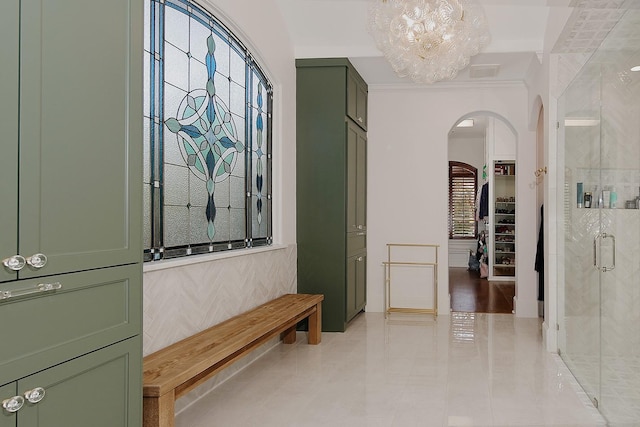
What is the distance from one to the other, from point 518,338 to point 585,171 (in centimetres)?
228

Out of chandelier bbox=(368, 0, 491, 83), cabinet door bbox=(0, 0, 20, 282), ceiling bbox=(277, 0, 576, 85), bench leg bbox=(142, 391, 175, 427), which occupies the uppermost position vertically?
ceiling bbox=(277, 0, 576, 85)

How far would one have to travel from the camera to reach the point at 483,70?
6543mm

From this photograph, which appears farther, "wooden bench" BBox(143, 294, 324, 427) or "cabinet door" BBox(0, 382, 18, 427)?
"wooden bench" BBox(143, 294, 324, 427)

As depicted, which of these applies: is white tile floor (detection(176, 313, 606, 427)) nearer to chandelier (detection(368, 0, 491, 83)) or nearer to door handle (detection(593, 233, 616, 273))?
door handle (detection(593, 233, 616, 273))

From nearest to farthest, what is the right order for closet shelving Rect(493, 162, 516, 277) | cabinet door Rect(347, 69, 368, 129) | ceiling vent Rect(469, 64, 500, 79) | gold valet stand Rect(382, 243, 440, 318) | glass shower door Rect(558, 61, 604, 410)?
glass shower door Rect(558, 61, 604, 410) → cabinet door Rect(347, 69, 368, 129) → ceiling vent Rect(469, 64, 500, 79) → gold valet stand Rect(382, 243, 440, 318) → closet shelving Rect(493, 162, 516, 277)

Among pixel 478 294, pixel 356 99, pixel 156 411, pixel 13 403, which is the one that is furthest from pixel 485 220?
pixel 13 403

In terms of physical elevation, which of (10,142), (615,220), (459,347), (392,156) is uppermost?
(392,156)

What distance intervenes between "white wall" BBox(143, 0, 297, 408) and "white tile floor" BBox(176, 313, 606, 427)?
0.47 m

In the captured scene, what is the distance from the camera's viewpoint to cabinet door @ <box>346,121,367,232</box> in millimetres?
6289

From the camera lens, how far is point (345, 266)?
6113 mm

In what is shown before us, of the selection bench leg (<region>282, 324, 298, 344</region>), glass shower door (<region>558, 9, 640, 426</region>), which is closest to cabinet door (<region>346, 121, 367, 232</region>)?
bench leg (<region>282, 324, 298, 344</region>)

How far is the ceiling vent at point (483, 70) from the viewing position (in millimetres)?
6383

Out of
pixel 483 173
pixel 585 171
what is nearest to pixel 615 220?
pixel 585 171

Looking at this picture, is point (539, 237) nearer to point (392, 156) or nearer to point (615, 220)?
point (392, 156)
